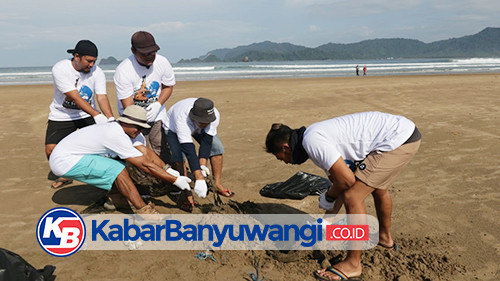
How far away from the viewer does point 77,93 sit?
423 centimetres

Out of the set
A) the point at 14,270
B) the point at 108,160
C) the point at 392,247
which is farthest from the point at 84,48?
the point at 392,247

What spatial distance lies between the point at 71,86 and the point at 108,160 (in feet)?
4.08

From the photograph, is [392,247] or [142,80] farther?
[142,80]

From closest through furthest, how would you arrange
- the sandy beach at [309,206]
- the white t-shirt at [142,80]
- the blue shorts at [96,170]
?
1. the sandy beach at [309,206]
2. the blue shorts at [96,170]
3. the white t-shirt at [142,80]

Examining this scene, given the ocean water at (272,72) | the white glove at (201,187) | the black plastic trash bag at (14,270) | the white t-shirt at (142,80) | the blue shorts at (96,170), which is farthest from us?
the ocean water at (272,72)

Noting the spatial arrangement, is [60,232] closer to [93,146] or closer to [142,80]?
[93,146]

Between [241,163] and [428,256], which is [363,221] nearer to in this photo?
[428,256]

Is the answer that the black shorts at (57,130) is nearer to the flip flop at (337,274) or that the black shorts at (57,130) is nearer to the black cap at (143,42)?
the black cap at (143,42)

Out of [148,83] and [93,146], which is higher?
[148,83]

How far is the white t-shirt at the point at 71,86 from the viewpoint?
4184 mm

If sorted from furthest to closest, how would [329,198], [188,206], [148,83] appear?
1. [148,83]
2. [188,206]
3. [329,198]

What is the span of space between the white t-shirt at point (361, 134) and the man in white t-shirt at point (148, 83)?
87.3 inches

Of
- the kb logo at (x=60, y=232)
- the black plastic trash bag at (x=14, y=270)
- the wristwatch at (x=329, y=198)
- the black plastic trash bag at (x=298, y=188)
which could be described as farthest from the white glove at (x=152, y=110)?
the wristwatch at (x=329, y=198)

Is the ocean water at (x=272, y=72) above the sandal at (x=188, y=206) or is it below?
above
